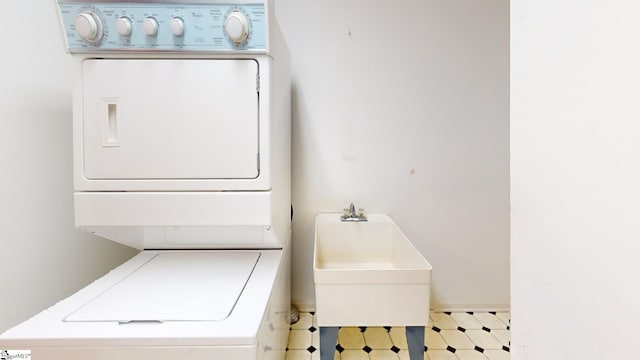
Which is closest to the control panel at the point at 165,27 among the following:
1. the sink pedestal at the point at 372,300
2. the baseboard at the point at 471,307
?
the sink pedestal at the point at 372,300

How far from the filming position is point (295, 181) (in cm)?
193

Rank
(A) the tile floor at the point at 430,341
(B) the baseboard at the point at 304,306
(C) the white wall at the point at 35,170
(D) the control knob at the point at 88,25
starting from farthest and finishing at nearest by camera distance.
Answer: (B) the baseboard at the point at 304,306 → (A) the tile floor at the point at 430,341 → (C) the white wall at the point at 35,170 → (D) the control knob at the point at 88,25

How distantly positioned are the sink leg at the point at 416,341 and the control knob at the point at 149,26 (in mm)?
1619

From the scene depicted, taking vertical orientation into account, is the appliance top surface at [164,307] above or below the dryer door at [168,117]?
below

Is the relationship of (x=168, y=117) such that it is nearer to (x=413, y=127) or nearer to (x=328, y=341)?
(x=328, y=341)

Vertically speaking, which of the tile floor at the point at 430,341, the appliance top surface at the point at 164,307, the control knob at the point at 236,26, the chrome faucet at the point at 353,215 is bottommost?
the tile floor at the point at 430,341

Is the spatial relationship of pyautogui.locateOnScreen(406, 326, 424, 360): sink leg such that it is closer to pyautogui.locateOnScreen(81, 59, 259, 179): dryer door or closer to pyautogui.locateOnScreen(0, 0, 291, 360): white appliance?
pyautogui.locateOnScreen(0, 0, 291, 360): white appliance

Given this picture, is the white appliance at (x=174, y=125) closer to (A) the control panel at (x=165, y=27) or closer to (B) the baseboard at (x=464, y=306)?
(A) the control panel at (x=165, y=27)

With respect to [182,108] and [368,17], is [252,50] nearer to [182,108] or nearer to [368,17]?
[182,108]

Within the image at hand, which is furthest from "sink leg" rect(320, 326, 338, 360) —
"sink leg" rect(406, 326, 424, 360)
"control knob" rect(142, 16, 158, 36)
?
"control knob" rect(142, 16, 158, 36)

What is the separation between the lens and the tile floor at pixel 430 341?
1.53 meters

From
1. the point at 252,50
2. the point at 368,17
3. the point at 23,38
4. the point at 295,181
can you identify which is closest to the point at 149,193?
the point at 252,50
